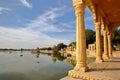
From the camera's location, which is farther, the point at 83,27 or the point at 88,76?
the point at 83,27

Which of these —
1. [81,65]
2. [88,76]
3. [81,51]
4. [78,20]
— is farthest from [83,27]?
[88,76]

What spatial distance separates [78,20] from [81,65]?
2035 mm

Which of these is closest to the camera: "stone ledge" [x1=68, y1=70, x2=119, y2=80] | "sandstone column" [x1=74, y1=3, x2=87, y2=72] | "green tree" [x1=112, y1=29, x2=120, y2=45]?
"stone ledge" [x1=68, y1=70, x2=119, y2=80]

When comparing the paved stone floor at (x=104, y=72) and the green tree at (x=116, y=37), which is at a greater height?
the green tree at (x=116, y=37)

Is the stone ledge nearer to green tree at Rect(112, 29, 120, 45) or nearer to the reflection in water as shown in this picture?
the reflection in water

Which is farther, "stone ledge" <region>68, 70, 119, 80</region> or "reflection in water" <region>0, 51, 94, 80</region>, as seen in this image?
"reflection in water" <region>0, 51, 94, 80</region>

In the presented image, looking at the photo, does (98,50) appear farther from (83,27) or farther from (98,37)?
(83,27)

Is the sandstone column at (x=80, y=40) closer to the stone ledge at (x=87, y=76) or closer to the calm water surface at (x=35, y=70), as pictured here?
the stone ledge at (x=87, y=76)

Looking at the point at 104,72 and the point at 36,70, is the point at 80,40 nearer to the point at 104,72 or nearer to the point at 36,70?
the point at 104,72

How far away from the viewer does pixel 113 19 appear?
18344mm

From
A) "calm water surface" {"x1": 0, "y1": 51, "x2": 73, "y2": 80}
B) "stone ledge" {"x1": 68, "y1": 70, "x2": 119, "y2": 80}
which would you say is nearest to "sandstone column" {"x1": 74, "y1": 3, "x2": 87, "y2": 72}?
"stone ledge" {"x1": 68, "y1": 70, "x2": 119, "y2": 80}

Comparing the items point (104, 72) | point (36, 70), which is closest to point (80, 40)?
point (104, 72)

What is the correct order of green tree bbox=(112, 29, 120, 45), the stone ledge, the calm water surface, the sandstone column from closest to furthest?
the stone ledge < the sandstone column < the calm water surface < green tree bbox=(112, 29, 120, 45)

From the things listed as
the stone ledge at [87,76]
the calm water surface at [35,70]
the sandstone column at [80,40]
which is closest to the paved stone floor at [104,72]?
the stone ledge at [87,76]
